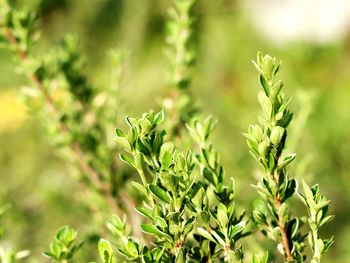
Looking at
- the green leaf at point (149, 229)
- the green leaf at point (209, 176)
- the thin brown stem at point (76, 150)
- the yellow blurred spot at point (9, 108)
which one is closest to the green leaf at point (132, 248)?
the green leaf at point (149, 229)

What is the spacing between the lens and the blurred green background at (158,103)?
5.65 ft

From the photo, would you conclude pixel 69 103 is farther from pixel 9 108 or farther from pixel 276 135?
pixel 9 108

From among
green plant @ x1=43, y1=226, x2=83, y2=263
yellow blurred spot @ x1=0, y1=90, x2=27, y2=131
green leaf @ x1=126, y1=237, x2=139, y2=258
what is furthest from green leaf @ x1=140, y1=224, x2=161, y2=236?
yellow blurred spot @ x1=0, y1=90, x2=27, y2=131

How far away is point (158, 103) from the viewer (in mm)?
1030

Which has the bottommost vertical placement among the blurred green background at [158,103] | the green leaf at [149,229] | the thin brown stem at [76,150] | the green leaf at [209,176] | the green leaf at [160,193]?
the green leaf at [149,229]

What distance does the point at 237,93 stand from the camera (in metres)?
5.09

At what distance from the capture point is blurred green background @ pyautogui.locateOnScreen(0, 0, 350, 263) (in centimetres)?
172

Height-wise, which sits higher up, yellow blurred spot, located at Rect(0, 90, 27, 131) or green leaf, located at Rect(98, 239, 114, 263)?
yellow blurred spot, located at Rect(0, 90, 27, 131)

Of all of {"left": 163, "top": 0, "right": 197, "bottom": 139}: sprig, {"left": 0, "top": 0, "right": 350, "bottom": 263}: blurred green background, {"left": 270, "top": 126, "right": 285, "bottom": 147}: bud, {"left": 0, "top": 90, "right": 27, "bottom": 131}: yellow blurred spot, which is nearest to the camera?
{"left": 270, "top": 126, "right": 285, "bottom": 147}: bud

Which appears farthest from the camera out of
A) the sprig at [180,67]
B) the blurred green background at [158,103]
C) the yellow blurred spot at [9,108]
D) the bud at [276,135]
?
the yellow blurred spot at [9,108]

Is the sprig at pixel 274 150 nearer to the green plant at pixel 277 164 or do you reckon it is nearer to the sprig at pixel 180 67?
the green plant at pixel 277 164

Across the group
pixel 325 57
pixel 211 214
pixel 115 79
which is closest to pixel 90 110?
pixel 115 79

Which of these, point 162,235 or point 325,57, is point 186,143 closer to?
point 162,235

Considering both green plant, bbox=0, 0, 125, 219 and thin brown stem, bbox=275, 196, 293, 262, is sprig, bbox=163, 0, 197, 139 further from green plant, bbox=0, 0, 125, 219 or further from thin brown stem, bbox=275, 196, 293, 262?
thin brown stem, bbox=275, 196, 293, 262
